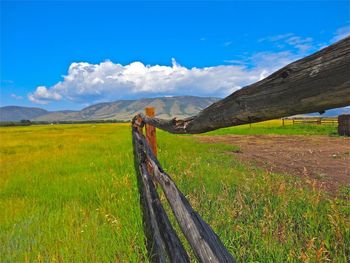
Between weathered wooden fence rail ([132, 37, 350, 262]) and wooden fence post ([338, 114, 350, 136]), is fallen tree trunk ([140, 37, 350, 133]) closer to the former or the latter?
weathered wooden fence rail ([132, 37, 350, 262])

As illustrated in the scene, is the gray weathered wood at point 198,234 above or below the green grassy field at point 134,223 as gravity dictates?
above

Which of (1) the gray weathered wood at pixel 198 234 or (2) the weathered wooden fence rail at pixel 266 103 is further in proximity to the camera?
(1) the gray weathered wood at pixel 198 234

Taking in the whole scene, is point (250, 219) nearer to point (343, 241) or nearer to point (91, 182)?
point (343, 241)

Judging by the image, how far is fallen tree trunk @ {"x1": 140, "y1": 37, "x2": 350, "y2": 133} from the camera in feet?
2.88

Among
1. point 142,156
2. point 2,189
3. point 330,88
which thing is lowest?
point 2,189

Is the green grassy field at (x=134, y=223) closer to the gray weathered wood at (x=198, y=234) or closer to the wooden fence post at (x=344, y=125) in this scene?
the gray weathered wood at (x=198, y=234)

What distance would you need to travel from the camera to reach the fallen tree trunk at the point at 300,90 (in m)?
0.88

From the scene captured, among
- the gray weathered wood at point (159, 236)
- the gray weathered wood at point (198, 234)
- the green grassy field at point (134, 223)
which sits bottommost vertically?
the green grassy field at point (134, 223)

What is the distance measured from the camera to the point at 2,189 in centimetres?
612

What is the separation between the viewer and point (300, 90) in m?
1.01

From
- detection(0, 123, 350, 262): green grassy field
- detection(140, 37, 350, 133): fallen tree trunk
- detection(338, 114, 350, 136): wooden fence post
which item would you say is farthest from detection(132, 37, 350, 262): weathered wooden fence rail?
detection(338, 114, 350, 136): wooden fence post

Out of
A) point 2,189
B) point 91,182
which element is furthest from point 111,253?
point 2,189

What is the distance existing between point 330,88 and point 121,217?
329 cm

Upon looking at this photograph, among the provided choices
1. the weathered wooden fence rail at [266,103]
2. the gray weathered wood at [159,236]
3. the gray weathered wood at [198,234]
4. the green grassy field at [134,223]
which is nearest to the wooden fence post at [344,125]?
the green grassy field at [134,223]
